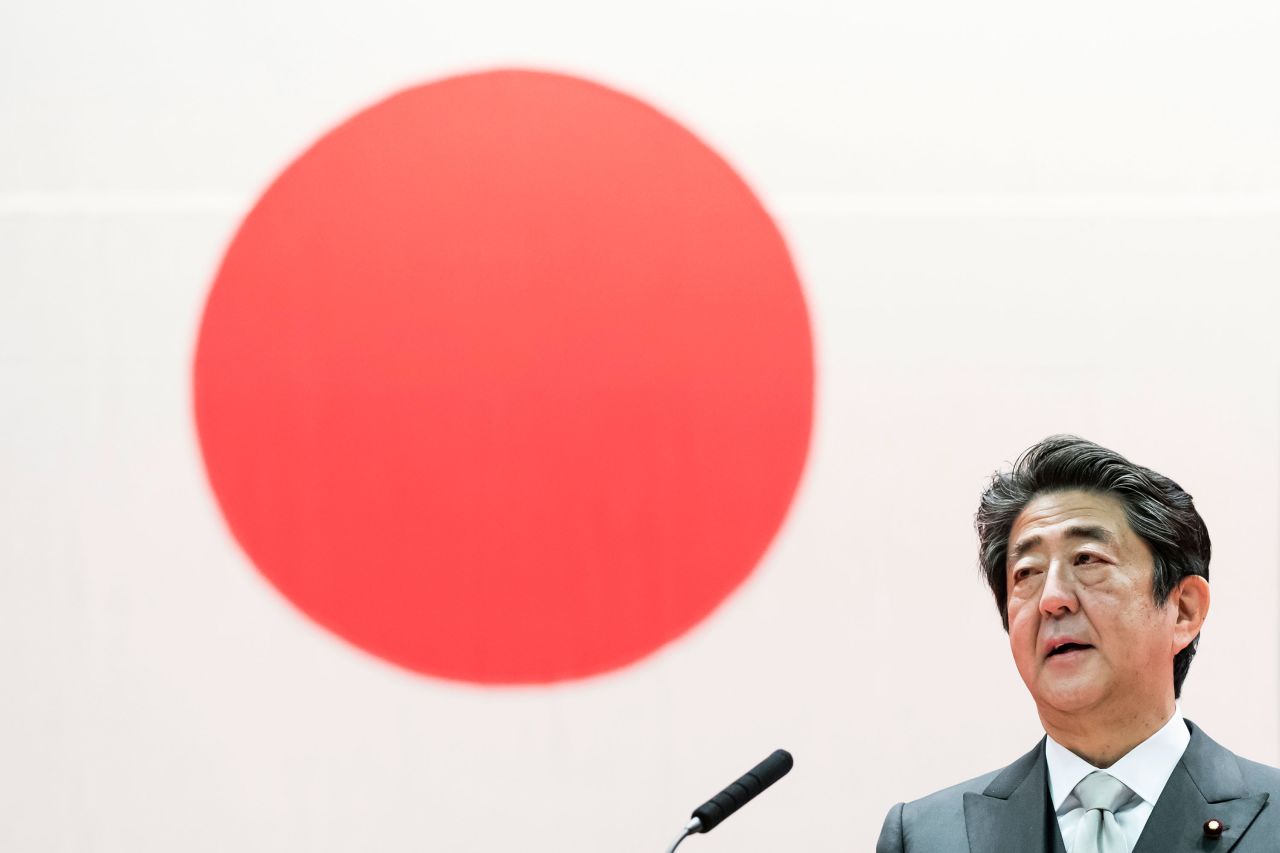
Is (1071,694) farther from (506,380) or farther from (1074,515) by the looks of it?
(506,380)

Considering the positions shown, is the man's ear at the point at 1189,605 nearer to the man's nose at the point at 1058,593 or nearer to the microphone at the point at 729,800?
the man's nose at the point at 1058,593

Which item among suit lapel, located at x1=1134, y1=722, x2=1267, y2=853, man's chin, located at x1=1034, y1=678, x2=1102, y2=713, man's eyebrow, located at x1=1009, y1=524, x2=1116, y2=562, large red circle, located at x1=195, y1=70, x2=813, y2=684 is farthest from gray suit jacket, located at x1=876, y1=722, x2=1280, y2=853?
large red circle, located at x1=195, y1=70, x2=813, y2=684

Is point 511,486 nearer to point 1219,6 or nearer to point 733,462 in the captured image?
point 733,462

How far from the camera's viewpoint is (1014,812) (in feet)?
5.19

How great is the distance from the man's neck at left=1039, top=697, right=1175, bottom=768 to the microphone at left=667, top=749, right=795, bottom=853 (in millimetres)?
397

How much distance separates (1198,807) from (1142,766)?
0.08m

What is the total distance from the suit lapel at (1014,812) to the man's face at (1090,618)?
0.10 m

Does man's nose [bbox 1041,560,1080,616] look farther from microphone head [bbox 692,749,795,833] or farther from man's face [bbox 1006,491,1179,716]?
microphone head [bbox 692,749,795,833]

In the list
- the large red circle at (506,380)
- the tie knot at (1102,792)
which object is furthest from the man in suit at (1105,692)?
the large red circle at (506,380)

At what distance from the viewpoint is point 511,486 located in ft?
6.20

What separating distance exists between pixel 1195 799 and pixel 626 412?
3.01ft

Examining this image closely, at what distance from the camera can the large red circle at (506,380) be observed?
1863 mm

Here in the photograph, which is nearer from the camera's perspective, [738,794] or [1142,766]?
[738,794]

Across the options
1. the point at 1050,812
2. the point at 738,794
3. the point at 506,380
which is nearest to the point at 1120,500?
the point at 1050,812
